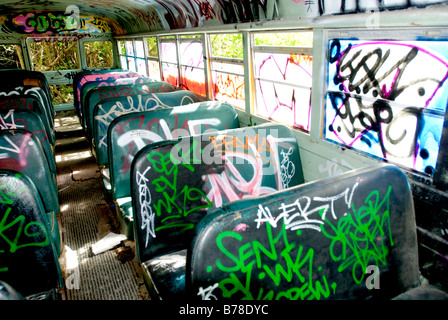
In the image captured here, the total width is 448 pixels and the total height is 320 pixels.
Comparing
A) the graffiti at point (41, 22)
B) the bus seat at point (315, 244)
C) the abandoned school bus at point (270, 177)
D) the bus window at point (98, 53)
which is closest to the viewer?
the bus seat at point (315, 244)

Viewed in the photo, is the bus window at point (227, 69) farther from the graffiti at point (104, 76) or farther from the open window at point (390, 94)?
the graffiti at point (104, 76)

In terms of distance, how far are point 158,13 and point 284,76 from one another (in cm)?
378

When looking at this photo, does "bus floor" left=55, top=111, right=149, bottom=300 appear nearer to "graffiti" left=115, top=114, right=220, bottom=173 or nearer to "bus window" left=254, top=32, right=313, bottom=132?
"graffiti" left=115, top=114, right=220, bottom=173

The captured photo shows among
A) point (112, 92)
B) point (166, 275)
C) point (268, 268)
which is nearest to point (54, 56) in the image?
point (112, 92)

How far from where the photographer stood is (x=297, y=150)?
2654 mm

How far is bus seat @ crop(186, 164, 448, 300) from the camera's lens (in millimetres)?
1203

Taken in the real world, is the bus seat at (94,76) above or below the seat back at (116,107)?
above

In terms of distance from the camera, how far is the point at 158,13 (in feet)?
19.0

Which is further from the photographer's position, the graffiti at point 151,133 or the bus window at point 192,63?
the bus window at point 192,63

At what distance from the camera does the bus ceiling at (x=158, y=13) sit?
2.17 meters

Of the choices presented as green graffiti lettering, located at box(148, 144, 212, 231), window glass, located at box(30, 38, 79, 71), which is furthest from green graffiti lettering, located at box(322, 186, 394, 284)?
window glass, located at box(30, 38, 79, 71)

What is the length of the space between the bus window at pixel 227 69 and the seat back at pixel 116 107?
0.40 m

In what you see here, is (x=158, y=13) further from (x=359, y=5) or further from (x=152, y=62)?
(x=359, y=5)

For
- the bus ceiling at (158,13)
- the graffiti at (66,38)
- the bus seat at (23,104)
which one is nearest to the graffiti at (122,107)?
the bus seat at (23,104)
